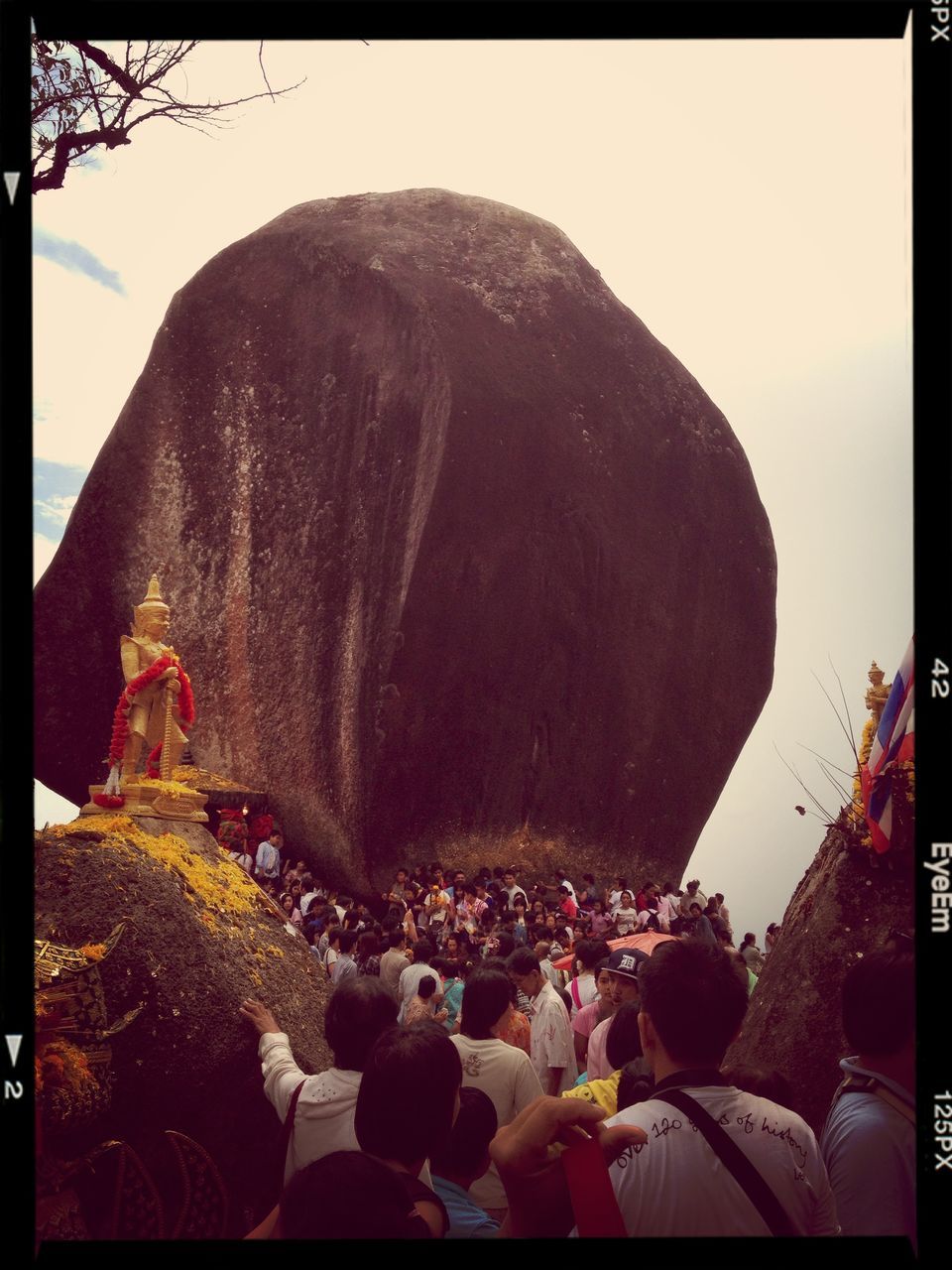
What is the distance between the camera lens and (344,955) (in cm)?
1045

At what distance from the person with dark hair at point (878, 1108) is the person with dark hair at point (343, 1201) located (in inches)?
46.6

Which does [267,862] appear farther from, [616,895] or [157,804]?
[157,804]

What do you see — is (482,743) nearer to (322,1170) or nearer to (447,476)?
(447,476)

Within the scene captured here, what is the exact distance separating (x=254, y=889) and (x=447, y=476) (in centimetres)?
1540

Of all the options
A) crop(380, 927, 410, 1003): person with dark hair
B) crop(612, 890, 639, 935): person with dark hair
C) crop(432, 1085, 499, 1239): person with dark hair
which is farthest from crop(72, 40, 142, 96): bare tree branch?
crop(612, 890, 639, 935): person with dark hair

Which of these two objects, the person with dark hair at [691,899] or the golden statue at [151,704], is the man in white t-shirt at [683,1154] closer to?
the golden statue at [151,704]

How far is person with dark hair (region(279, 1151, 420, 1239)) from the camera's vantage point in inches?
103

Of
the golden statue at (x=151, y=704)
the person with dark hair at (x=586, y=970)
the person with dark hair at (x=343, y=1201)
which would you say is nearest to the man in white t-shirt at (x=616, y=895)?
the golden statue at (x=151, y=704)

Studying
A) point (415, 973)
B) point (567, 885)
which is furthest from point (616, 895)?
point (415, 973)

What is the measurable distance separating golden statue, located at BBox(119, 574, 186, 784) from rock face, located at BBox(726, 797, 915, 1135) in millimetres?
4584

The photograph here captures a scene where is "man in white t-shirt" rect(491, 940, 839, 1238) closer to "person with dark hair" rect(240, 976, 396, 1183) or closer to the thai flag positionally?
"person with dark hair" rect(240, 976, 396, 1183)

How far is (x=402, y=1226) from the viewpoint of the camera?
273 cm

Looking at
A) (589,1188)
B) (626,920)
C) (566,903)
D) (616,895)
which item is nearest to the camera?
(589,1188)

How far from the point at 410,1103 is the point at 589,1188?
446mm
